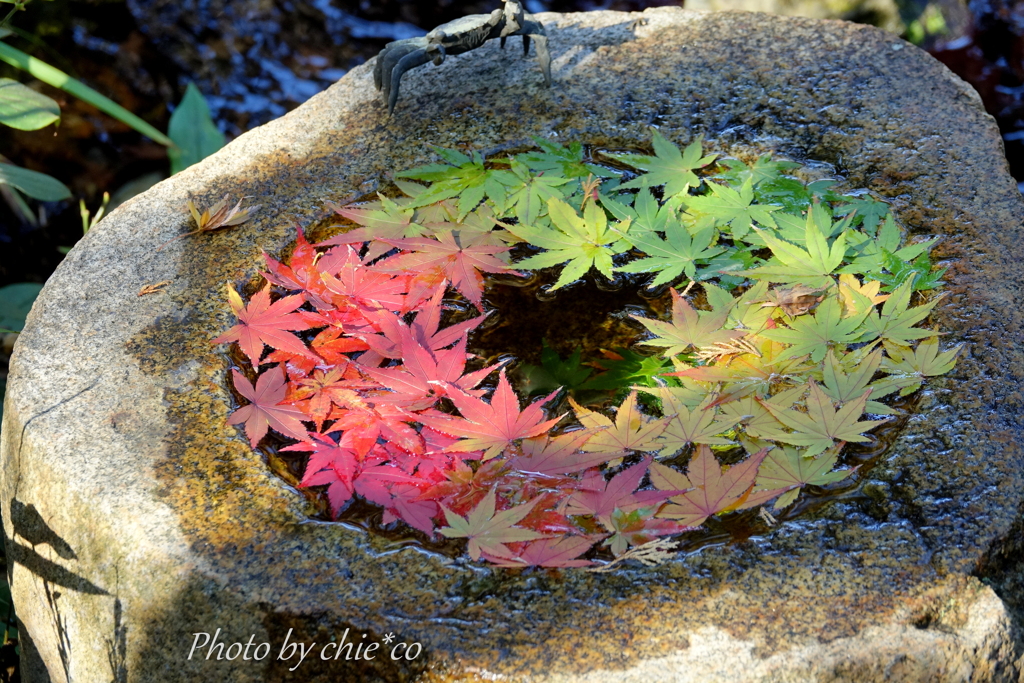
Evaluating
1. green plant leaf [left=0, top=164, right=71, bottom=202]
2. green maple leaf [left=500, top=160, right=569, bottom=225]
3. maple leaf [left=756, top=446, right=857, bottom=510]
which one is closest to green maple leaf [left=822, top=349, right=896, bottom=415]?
maple leaf [left=756, top=446, right=857, bottom=510]

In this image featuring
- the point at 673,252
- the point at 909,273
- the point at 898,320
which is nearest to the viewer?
the point at 898,320

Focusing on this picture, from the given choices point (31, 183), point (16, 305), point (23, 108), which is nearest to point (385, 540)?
point (31, 183)

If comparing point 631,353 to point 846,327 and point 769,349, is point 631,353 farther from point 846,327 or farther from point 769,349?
point 846,327

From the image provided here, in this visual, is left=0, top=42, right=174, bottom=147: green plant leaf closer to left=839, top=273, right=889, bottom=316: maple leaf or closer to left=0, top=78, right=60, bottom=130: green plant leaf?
left=0, top=78, right=60, bottom=130: green plant leaf

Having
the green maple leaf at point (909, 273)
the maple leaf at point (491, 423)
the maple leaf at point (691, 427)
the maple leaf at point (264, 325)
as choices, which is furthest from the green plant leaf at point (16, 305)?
the green maple leaf at point (909, 273)

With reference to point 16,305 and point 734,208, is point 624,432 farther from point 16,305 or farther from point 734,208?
point 16,305

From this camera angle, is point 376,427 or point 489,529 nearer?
point 489,529
